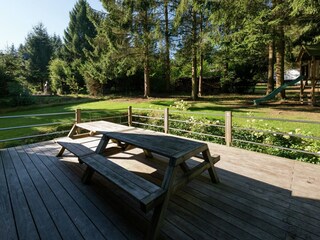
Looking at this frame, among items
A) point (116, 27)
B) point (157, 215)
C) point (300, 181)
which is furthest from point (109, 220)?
point (116, 27)

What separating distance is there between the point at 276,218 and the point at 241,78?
17.1 meters

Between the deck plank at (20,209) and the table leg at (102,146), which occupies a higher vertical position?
the table leg at (102,146)

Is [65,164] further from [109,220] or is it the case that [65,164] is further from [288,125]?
[288,125]

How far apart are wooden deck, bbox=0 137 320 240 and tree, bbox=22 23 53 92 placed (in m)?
27.7

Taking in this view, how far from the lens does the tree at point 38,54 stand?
26453mm

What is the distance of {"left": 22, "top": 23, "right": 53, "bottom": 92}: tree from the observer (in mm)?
26453

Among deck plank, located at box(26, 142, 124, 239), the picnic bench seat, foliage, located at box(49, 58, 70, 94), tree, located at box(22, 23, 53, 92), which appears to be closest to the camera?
the picnic bench seat

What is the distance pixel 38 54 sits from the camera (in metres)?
27.6

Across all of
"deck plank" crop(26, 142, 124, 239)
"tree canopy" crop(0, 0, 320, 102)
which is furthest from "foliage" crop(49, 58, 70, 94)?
"deck plank" crop(26, 142, 124, 239)

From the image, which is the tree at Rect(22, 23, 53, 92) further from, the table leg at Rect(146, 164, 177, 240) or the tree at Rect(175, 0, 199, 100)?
the table leg at Rect(146, 164, 177, 240)

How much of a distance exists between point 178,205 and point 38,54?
3227 cm

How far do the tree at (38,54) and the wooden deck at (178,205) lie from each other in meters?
27.7

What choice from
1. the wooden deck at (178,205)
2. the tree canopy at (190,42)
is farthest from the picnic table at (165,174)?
the tree canopy at (190,42)

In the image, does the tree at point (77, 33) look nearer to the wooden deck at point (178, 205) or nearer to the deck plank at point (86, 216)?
the wooden deck at point (178, 205)
